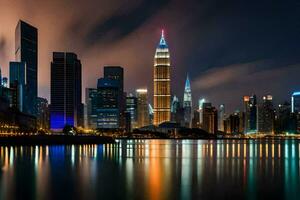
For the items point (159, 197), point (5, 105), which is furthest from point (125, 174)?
point (5, 105)

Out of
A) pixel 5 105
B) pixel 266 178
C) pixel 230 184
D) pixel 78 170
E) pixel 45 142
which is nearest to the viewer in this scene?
pixel 230 184

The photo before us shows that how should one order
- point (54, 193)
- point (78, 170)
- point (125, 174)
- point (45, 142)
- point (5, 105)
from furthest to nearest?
point (5, 105), point (45, 142), point (78, 170), point (125, 174), point (54, 193)

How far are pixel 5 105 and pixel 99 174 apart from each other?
492ft

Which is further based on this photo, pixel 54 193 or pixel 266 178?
pixel 266 178

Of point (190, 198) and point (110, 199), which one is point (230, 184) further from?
point (110, 199)

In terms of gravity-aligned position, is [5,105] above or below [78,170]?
above

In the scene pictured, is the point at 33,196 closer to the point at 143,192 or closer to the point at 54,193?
the point at 54,193

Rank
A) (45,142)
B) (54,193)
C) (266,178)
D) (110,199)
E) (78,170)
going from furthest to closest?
1. (45,142)
2. (78,170)
3. (266,178)
4. (54,193)
5. (110,199)

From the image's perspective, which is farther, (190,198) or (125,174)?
(125,174)

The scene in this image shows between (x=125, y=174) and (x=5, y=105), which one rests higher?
(x=5, y=105)

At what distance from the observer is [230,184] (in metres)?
37.8

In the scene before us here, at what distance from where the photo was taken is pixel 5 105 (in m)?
188

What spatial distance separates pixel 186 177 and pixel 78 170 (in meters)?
11.6

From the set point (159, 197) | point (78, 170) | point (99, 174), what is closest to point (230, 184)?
point (159, 197)
